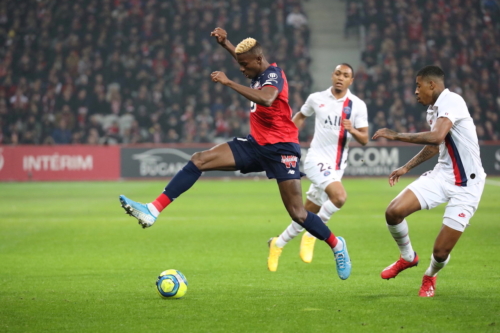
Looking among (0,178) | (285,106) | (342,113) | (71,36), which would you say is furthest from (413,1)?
(285,106)

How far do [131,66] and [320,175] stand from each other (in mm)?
20862

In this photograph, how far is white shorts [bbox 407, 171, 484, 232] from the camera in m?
6.53

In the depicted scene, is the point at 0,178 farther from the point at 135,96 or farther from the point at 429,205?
the point at 429,205

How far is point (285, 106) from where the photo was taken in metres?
7.16

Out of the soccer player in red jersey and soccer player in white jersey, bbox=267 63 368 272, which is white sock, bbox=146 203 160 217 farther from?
soccer player in white jersey, bbox=267 63 368 272

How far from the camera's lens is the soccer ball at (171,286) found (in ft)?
21.3

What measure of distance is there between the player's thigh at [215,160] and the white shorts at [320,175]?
2.33 meters

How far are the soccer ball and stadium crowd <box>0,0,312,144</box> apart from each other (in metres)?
19.5

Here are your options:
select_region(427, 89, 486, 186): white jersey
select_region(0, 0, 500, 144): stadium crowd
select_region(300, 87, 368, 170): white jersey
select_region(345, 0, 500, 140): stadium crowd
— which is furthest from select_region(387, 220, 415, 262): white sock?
select_region(345, 0, 500, 140): stadium crowd

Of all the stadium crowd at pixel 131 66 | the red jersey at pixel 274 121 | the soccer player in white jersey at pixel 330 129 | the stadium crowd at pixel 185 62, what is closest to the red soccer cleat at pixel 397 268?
the red jersey at pixel 274 121

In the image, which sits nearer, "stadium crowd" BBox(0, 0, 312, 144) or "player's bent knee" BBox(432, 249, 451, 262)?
"player's bent knee" BBox(432, 249, 451, 262)

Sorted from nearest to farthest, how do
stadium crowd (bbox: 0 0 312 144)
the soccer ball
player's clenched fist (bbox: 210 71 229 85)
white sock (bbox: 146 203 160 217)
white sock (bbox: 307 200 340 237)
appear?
player's clenched fist (bbox: 210 71 229 85) < the soccer ball < white sock (bbox: 146 203 160 217) < white sock (bbox: 307 200 340 237) < stadium crowd (bbox: 0 0 312 144)

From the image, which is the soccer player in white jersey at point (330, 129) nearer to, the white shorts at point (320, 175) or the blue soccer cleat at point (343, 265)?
the white shorts at point (320, 175)

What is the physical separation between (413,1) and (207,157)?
85.9 feet
